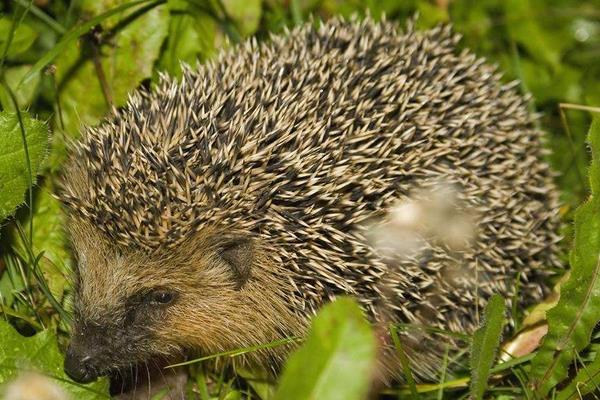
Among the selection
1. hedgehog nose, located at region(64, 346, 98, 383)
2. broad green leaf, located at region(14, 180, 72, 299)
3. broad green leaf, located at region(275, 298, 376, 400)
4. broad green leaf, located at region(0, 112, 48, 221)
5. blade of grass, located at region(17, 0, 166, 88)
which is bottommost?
broad green leaf, located at region(275, 298, 376, 400)

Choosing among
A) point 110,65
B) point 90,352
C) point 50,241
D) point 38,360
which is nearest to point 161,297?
point 90,352

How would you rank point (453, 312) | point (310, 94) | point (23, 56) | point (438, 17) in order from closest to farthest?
1. point (310, 94)
2. point (453, 312)
3. point (23, 56)
4. point (438, 17)

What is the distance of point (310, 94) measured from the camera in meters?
3.30

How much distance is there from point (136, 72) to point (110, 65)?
13cm

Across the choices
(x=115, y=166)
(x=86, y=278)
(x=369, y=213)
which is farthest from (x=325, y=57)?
(x=86, y=278)

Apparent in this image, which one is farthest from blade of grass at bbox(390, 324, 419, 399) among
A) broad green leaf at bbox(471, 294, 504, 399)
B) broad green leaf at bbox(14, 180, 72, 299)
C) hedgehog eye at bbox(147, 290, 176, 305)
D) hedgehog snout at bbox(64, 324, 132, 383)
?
broad green leaf at bbox(14, 180, 72, 299)

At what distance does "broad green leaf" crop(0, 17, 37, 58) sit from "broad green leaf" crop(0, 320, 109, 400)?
129 centimetres

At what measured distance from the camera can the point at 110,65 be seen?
394 cm

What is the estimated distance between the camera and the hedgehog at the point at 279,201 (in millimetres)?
3029

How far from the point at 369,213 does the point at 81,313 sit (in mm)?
1094

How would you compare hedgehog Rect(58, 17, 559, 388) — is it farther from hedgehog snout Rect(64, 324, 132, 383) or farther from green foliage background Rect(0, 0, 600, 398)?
green foliage background Rect(0, 0, 600, 398)

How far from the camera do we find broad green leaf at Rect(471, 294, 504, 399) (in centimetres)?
296

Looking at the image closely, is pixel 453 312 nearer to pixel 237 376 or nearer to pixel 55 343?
pixel 237 376

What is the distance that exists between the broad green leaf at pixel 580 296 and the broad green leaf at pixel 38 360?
5.39ft
